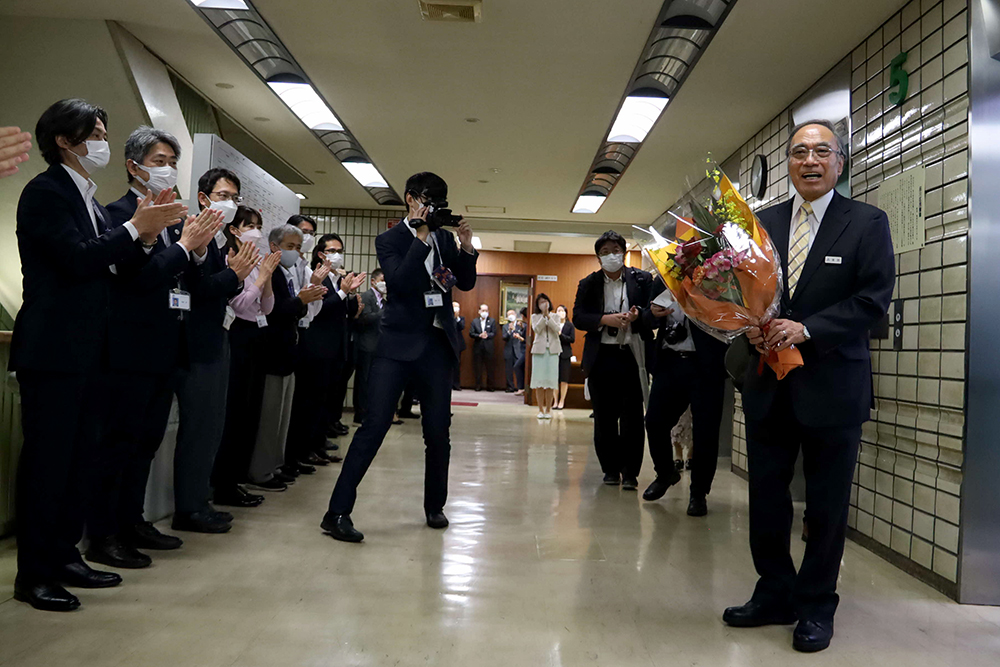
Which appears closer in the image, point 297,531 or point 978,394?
point 978,394

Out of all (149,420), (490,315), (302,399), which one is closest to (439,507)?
(149,420)

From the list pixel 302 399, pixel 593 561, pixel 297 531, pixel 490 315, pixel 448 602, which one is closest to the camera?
pixel 448 602

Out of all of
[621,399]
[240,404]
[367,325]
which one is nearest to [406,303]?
[240,404]

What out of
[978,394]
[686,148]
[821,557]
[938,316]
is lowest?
[821,557]

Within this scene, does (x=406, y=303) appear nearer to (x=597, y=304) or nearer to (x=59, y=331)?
(x=59, y=331)

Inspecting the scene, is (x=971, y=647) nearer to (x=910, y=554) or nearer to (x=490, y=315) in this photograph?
(x=910, y=554)

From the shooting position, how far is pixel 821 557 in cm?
203

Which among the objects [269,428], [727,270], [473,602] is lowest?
[473,602]

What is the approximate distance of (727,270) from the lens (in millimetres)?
1938

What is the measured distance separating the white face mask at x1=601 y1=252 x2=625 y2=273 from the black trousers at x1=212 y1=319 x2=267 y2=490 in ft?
6.51

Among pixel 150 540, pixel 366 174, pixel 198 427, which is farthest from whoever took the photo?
pixel 366 174

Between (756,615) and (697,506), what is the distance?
1.55 m

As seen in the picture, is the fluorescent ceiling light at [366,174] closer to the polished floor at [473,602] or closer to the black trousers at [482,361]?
the polished floor at [473,602]

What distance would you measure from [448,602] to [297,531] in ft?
3.52
